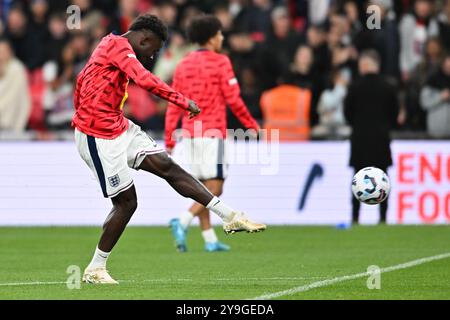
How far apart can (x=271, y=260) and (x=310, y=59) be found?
717cm

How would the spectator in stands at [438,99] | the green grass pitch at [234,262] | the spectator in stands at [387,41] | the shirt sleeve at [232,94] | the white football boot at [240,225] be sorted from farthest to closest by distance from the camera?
the spectator in stands at [387,41], the spectator in stands at [438,99], the shirt sleeve at [232,94], the white football boot at [240,225], the green grass pitch at [234,262]

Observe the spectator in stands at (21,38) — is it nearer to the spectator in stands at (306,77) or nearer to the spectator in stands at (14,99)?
the spectator in stands at (14,99)

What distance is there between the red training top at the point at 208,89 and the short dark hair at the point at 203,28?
192 millimetres

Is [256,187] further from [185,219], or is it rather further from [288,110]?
[185,219]

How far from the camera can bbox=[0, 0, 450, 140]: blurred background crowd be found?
67.5 feet

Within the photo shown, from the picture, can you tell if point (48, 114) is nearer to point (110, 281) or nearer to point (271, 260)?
point (271, 260)

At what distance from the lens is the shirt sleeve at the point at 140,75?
1109cm

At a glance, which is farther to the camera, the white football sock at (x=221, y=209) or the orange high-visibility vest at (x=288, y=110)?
the orange high-visibility vest at (x=288, y=110)

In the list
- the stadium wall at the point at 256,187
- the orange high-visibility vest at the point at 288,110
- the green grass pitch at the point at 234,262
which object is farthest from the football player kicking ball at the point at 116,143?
the orange high-visibility vest at the point at 288,110

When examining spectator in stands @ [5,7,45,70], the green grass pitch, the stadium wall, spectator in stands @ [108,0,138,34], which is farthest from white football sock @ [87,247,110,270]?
spectator in stands @ [5,7,45,70]

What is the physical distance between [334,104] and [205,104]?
597 centimetres

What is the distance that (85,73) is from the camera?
1152 cm

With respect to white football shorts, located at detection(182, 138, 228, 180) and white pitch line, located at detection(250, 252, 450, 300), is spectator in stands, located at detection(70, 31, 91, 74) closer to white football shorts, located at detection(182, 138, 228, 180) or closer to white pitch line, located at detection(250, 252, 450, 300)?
white football shorts, located at detection(182, 138, 228, 180)

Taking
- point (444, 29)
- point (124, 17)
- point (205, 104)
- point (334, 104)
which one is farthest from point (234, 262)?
point (124, 17)
